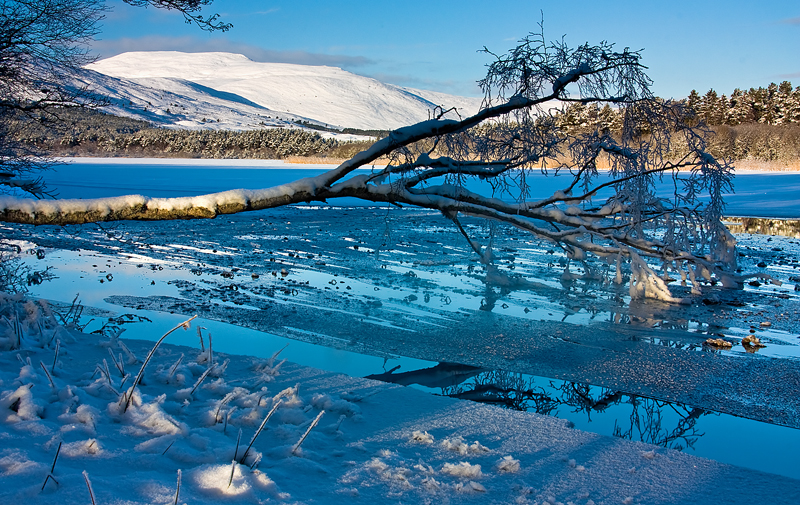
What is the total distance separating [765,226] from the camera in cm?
1360

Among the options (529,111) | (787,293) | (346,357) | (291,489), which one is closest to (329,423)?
(291,489)

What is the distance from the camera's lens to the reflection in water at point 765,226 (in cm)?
1254

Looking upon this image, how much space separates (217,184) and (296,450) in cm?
1908

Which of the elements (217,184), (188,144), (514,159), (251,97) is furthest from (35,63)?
(251,97)

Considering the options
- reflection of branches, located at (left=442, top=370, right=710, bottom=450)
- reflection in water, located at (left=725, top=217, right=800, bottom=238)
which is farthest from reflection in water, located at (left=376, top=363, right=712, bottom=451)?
reflection in water, located at (left=725, top=217, right=800, bottom=238)

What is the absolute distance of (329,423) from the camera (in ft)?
10.1

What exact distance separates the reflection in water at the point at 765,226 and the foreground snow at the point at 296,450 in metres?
11.5

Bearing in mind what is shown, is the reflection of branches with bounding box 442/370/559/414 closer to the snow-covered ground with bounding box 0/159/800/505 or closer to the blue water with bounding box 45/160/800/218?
the snow-covered ground with bounding box 0/159/800/505

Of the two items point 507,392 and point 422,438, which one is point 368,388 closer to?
point 422,438

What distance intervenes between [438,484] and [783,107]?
50542mm

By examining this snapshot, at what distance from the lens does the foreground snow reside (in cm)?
218

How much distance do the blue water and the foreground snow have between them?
40.4 ft

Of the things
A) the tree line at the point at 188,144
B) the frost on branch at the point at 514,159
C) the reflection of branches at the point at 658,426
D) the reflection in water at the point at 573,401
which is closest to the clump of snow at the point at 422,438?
the reflection in water at the point at 573,401

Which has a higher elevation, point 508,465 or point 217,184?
point 217,184
